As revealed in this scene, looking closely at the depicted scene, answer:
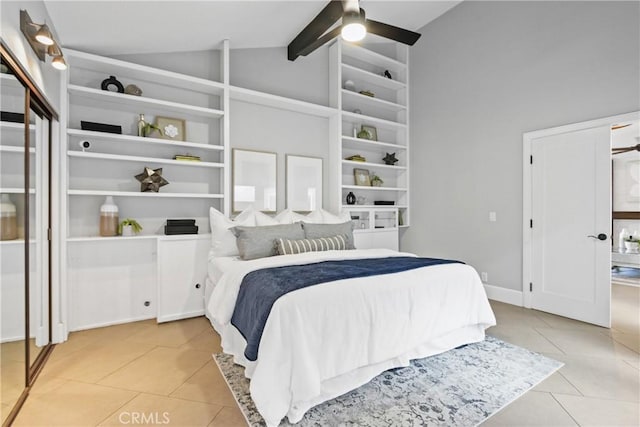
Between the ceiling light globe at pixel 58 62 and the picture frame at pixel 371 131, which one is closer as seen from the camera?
the ceiling light globe at pixel 58 62

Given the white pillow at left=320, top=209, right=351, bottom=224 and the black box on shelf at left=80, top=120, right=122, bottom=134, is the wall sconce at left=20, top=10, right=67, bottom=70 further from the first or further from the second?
the white pillow at left=320, top=209, right=351, bottom=224

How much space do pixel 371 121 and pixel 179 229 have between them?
322 centimetres

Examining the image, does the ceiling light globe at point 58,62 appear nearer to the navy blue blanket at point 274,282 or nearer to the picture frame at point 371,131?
the navy blue blanket at point 274,282

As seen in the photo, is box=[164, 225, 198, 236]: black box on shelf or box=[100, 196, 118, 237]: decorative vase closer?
box=[100, 196, 118, 237]: decorative vase

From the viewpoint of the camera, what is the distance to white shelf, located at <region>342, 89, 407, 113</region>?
15.7 ft

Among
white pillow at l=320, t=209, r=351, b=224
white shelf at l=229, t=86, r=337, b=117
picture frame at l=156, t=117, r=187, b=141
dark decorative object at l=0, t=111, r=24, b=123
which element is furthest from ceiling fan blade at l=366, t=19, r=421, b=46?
dark decorative object at l=0, t=111, r=24, b=123

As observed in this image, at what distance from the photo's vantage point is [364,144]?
5051mm

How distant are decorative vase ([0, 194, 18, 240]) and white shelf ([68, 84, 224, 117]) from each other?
1.69 m

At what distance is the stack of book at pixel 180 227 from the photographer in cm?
341

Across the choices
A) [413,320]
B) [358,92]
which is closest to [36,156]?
[413,320]

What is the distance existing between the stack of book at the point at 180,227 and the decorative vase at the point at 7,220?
4.93ft

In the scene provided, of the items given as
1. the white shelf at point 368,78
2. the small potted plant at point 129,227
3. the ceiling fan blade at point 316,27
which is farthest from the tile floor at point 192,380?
the white shelf at point 368,78

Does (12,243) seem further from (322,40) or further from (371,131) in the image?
(371,131)

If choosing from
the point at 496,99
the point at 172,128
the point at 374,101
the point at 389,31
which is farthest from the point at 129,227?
the point at 496,99
